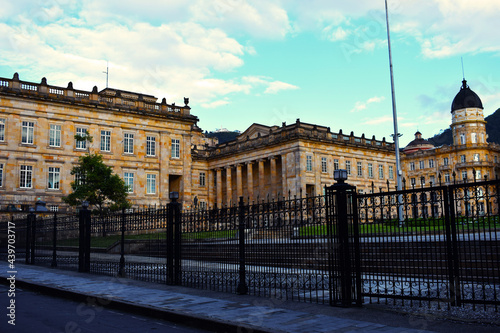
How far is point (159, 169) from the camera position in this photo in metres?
46.8

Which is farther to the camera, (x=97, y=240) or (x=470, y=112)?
(x=470, y=112)

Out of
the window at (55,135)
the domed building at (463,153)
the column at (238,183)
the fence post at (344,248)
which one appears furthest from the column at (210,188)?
the fence post at (344,248)

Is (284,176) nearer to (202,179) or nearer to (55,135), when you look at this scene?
(202,179)

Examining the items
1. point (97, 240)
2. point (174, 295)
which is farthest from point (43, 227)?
point (174, 295)

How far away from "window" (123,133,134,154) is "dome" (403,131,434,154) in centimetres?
7176

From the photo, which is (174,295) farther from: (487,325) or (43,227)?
(43,227)

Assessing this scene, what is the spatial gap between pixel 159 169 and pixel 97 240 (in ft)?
84.5

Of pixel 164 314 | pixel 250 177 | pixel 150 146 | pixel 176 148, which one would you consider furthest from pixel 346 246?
pixel 250 177

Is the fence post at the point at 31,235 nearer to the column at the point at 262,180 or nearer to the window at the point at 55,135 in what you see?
the window at the point at 55,135

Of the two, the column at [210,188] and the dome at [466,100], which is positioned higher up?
the dome at [466,100]

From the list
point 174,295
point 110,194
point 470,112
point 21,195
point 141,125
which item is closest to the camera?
point 174,295

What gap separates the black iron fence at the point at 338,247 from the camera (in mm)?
7523

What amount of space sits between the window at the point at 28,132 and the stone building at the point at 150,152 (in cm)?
8

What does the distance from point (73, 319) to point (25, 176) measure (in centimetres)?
3511
